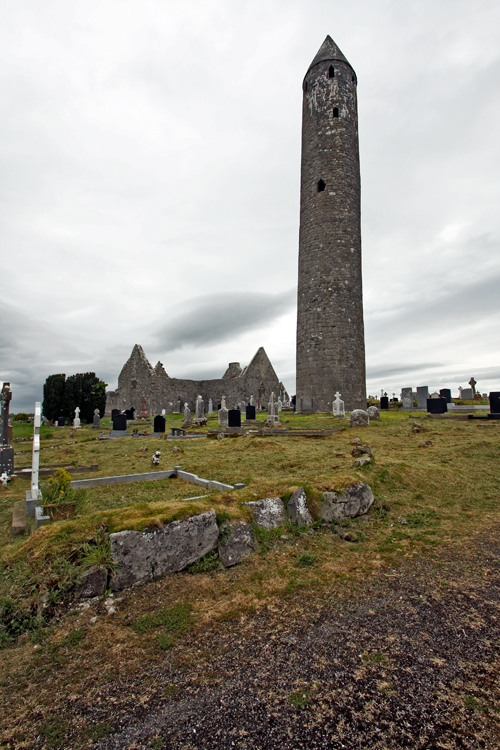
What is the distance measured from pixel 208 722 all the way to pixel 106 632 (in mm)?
1204

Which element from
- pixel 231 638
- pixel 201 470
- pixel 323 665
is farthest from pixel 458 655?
pixel 201 470

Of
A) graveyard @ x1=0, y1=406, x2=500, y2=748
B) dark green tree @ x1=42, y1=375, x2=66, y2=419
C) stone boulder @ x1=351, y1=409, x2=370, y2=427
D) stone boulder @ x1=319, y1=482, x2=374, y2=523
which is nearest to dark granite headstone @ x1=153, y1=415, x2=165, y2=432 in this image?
stone boulder @ x1=351, y1=409, x2=370, y2=427

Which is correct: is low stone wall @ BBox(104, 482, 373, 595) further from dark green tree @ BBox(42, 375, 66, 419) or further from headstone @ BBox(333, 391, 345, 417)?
dark green tree @ BBox(42, 375, 66, 419)

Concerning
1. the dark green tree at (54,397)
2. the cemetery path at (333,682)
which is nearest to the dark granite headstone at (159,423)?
the cemetery path at (333,682)

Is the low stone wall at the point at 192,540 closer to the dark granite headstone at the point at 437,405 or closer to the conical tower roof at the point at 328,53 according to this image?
the dark granite headstone at the point at 437,405

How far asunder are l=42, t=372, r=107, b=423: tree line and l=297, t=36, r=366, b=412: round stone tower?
57.9 ft

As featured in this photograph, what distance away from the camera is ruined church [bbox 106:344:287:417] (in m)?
33.0

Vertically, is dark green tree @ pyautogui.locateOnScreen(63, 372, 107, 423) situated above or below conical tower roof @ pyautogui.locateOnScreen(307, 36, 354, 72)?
below

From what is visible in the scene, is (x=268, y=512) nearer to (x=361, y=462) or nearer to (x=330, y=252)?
(x=361, y=462)

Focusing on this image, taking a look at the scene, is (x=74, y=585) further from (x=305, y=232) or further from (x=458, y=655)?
(x=305, y=232)

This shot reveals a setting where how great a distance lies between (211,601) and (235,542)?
859 mm

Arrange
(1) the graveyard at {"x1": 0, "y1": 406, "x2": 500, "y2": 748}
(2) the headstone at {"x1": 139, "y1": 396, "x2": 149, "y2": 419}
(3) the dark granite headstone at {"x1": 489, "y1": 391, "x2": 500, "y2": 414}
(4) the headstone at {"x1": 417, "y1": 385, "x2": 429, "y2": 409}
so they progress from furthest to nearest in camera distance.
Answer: (2) the headstone at {"x1": 139, "y1": 396, "x2": 149, "y2": 419}
(4) the headstone at {"x1": 417, "y1": 385, "x2": 429, "y2": 409}
(3) the dark granite headstone at {"x1": 489, "y1": 391, "x2": 500, "y2": 414}
(1) the graveyard at {"x1": 0, "y1": 406, "x2": 500, "y2": 748}

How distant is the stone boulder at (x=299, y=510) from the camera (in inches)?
191

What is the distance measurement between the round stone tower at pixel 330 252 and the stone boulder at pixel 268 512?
49.2 feet
